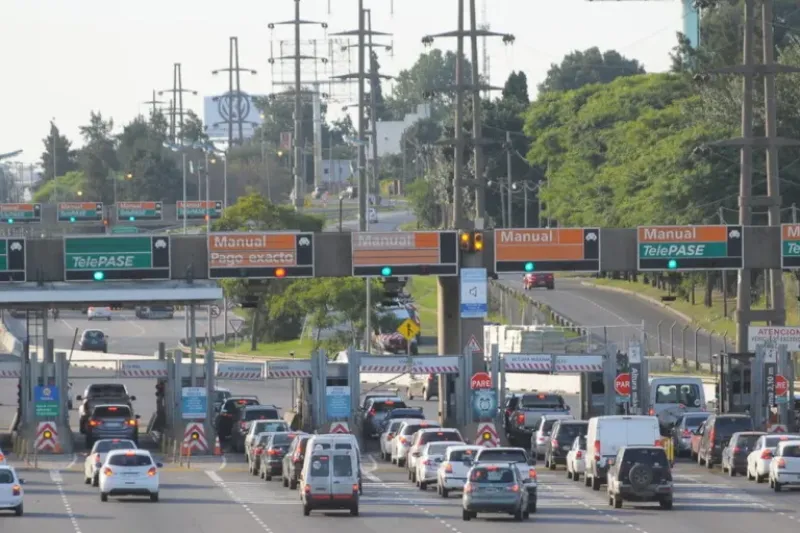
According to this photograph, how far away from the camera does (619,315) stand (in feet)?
355

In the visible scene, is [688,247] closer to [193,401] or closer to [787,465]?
[787,465]

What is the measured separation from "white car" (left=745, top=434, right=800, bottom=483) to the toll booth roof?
17741 mm

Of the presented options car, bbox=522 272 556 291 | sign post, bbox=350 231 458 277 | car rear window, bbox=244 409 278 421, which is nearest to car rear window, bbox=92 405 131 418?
car rear window, bbox=244 409 278 421

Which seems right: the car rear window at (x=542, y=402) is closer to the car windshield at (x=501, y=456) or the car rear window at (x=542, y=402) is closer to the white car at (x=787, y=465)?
the white car at (x=787, y=465)

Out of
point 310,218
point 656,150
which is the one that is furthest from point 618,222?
point 310,218

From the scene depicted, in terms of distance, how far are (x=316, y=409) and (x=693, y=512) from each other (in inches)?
812

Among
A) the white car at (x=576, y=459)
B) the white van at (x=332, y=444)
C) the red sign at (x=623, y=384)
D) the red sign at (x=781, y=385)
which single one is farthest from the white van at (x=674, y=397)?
the white van at (x=332, y=444)

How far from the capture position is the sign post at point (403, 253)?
5878 centimetres

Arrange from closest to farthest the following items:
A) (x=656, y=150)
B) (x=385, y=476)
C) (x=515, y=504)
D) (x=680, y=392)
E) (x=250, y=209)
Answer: (x=515, y=504)
(x=385, y=476)
(x=680, y=392)
(x=250, y=209)
(x=656, y=150)

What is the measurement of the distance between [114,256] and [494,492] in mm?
20821

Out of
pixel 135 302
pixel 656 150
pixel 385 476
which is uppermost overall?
pixel 656 150

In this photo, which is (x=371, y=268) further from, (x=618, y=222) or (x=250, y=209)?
(x=618, y=222)

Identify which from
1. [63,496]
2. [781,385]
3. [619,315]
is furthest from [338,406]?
[619,315]

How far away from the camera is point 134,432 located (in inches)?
2411
